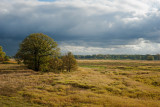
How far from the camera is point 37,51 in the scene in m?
38.1

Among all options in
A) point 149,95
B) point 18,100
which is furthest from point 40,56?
point 149,95

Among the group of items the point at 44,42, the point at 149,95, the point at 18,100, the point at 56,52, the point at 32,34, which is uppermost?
the point at 32,34

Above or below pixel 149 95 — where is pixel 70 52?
above

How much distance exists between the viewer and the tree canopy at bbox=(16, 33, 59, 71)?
37281 millimetres

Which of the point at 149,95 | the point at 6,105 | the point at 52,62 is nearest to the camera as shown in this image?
the point at 6,105

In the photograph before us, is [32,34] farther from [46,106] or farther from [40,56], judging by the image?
[46,106]

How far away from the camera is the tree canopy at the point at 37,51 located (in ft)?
122

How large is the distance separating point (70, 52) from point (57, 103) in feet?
111

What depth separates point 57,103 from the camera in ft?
42.1

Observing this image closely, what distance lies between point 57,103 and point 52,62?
28.7 m

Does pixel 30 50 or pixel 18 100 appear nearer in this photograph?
pixel 18 100

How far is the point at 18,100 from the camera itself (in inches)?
518

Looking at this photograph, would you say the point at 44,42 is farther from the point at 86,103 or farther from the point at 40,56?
the point at 86,103

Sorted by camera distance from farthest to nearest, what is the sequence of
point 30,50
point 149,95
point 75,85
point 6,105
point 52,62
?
point 52,62, point 30,50, point 75,85, point 149,95, point 6,105
